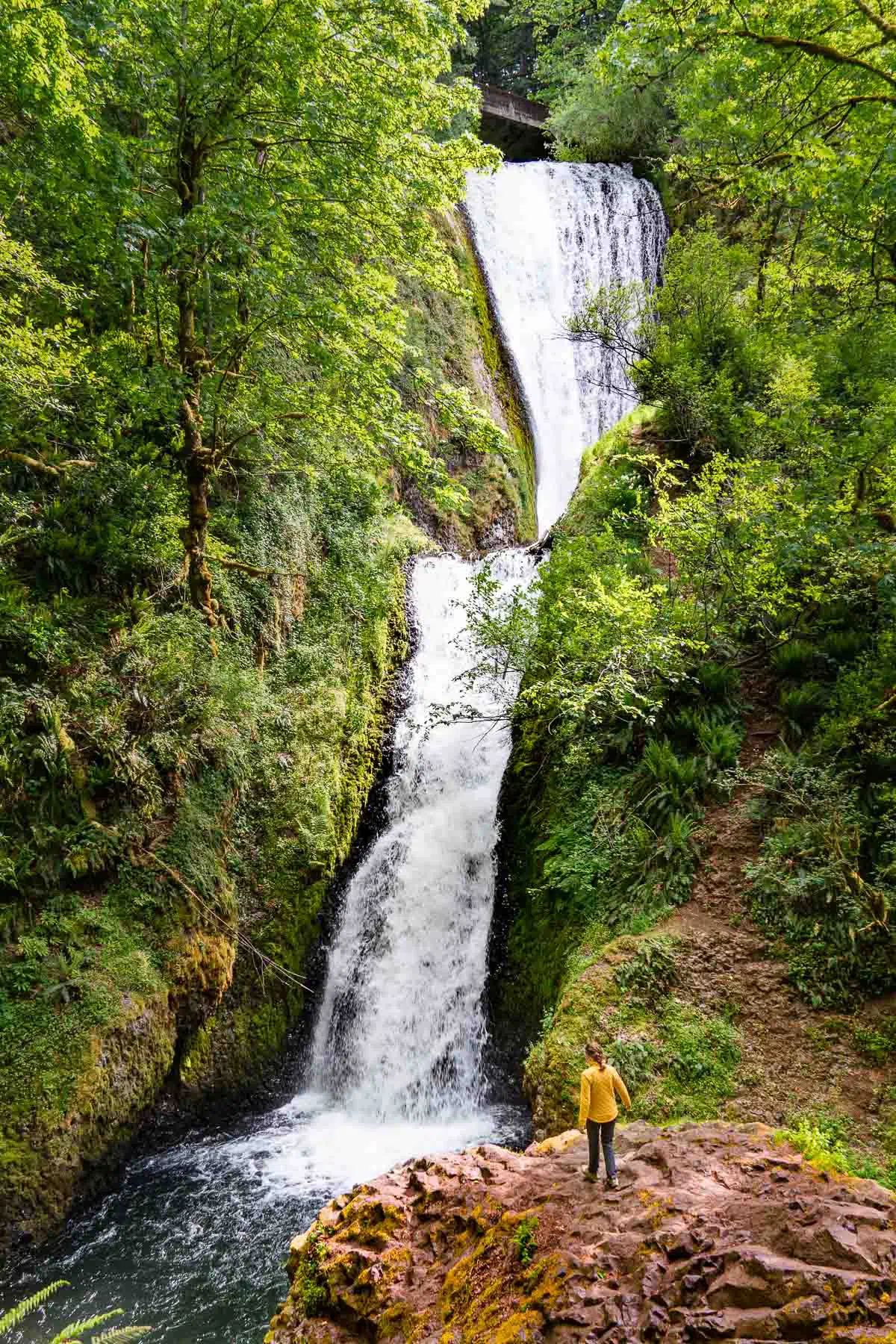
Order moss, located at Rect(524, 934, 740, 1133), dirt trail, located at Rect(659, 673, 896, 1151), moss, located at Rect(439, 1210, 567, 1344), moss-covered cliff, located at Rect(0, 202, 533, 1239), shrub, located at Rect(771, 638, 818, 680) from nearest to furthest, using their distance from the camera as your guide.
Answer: moss, located at Rect(439, 1210, 567, 1344), dirt trail, located at Rect(659, 673, 896, 1151), moss, located at Rect(524, 934, 740, 1133), moss-covered cliff, located at Rect(0, 202, 533, 1239), shrub, located at Rect(771, 638, 818, 680)

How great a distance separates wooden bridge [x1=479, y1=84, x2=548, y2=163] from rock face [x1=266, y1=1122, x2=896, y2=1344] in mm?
30770

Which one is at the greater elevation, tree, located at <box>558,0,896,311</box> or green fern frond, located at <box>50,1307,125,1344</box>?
tree, located at <box>558,0,896,311</box>

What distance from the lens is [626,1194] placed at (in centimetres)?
388

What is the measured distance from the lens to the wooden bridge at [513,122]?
996 inches

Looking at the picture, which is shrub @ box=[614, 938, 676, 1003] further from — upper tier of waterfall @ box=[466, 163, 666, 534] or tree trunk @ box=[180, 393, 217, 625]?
upper tier of waterfall @ box=[466, 163, 666, 534]

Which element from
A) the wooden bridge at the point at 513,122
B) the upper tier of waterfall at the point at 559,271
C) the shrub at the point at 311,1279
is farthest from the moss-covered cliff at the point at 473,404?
the shrub at the point at 311,1279

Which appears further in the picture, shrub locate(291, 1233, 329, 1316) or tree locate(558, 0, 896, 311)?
tree locate(558, 0, 896, 311)

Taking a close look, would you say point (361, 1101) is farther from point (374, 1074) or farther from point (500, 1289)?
point (500, 1289)

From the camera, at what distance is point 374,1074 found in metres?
8.45

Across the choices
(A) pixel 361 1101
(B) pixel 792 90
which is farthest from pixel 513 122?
(A) pixel 361 1101

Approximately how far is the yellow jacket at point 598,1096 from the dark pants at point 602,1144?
1.7 inches

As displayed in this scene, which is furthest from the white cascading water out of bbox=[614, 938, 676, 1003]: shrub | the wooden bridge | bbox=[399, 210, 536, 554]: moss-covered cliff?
the wooden bridge

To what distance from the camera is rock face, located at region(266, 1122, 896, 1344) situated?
9.49 ft

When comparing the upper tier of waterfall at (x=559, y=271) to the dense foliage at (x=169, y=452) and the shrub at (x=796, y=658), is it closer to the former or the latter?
the dense foliage at (x=169, y=452)
